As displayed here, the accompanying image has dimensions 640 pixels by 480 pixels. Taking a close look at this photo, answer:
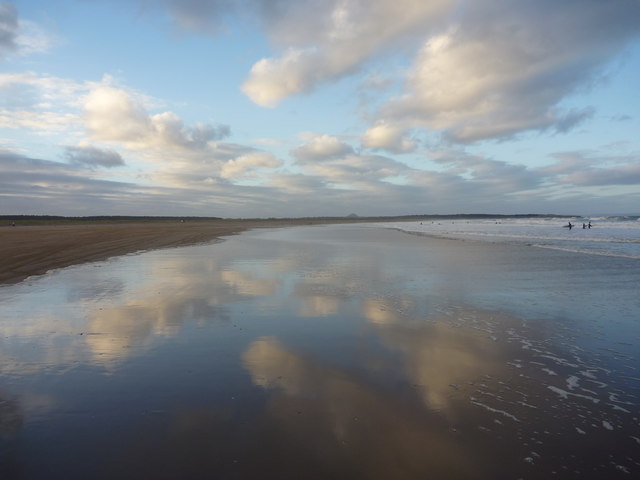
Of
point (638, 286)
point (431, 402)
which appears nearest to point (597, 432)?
point (431, 402)

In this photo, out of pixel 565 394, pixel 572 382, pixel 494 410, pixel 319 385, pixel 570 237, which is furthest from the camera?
pixel 570 237

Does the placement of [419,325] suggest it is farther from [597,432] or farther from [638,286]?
[638,286]

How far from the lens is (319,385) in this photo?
5.43m

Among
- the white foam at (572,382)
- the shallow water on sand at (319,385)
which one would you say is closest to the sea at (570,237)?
the shallow water on sand at (319,385)

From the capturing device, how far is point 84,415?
15.1 feet

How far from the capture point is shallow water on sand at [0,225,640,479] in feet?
12.5

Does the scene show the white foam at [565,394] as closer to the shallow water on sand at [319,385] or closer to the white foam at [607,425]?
the shallow water on sand at [319,385]

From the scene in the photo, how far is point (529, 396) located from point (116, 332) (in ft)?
24.3

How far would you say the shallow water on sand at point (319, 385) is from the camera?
150 inches

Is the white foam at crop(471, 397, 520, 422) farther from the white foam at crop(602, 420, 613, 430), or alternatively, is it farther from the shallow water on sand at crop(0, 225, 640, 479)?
the white foam at crop(602, 420, 613, 430)

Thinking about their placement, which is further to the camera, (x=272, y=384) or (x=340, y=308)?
(x=340, y=308)

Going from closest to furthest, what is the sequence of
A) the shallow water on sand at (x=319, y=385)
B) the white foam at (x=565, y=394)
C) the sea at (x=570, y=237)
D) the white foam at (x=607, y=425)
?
the shallow water on sand at (x=319, y=385) → the white foam at (x=607, y=425) → the white foam at (x=565, y=394) → the sea at (x=570, y=237)

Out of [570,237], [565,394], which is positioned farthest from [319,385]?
[570,237]

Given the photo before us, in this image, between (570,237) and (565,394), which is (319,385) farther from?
(570,237)
